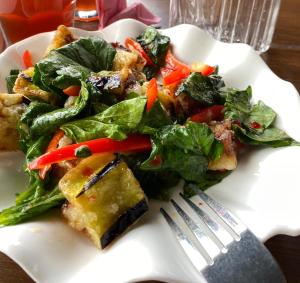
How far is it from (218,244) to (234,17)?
1517 mm

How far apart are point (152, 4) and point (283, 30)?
0.76m

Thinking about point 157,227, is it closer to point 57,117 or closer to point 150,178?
point 150,178

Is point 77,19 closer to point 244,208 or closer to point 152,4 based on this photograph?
point 152,4

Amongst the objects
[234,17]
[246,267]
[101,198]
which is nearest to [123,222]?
[101,198]

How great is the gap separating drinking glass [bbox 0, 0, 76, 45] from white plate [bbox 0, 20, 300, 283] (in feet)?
3.04

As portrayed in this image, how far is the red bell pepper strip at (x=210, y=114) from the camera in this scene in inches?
52.4

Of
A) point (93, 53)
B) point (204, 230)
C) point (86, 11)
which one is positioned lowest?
point (86, 11)

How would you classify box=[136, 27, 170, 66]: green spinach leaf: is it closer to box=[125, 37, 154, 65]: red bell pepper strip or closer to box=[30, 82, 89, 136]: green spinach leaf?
box=[125, 37, 154, 65]: red bell pepper strip

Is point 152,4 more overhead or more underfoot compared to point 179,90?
more underfoot

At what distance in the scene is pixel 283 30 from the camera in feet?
7.36

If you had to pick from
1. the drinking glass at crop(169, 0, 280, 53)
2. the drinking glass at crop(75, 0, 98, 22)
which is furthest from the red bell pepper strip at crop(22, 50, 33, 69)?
the drinking glass at crop(169, 0, 280, 53)

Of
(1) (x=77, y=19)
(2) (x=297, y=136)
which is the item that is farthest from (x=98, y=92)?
(1) (x=77, y=19)

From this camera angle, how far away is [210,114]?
4.47 feet

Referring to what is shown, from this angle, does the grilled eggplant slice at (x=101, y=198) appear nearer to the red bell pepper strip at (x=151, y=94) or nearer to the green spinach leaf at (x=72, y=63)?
the red bell pepper strip at (x=151, y=94)
